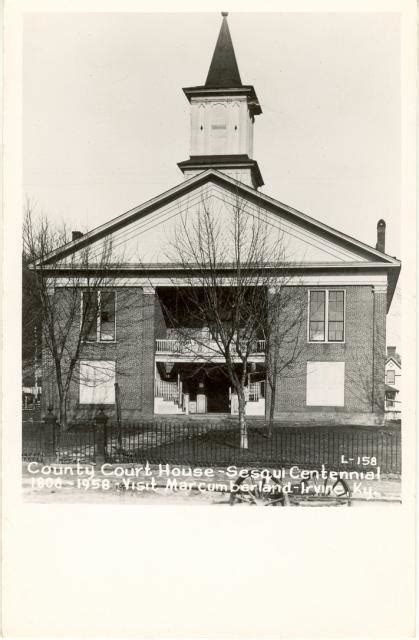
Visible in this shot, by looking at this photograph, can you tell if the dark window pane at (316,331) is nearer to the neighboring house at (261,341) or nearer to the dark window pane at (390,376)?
the neighboring house at (261,341)

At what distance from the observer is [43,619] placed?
791 centimetres

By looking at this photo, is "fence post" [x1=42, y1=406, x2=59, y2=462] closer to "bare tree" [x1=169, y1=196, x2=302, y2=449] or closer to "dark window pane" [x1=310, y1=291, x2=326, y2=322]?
"bare tree" [x1=169, y1=196, x2=302, y2=449]

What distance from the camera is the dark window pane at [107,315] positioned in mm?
18989

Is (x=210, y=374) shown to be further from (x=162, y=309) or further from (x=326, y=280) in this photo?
(x=326, y=280)

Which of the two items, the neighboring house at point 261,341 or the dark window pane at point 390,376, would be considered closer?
the dark window pane at point 390,376

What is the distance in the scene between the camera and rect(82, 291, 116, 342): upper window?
1773cm

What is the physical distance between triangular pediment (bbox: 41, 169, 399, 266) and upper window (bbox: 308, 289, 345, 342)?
44.9 inches

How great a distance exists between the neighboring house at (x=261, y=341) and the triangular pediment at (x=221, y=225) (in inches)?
1.4

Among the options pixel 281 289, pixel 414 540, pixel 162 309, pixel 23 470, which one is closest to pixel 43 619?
pixel 23 470

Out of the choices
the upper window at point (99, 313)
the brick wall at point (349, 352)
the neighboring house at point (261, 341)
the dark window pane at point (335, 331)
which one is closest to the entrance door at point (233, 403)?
the neighboring house at point (261, 341)

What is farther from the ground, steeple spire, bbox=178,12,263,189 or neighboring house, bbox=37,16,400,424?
steeple spire, bbox=178,12,263,189

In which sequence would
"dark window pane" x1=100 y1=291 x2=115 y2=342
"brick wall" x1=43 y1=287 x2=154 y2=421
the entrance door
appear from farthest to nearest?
the entrance door, "brick wall" x1=43 y1=287 x2=154 y2=421, "dark window pane" x1=100 y1=291 x2=115 y2=342

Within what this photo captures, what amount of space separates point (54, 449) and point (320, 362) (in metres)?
12.4

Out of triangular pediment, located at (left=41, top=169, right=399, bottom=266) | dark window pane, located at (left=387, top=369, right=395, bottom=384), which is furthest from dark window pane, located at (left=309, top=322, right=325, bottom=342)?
dark window pane, located at (left=387, top=369, right=395, bottom=384)
